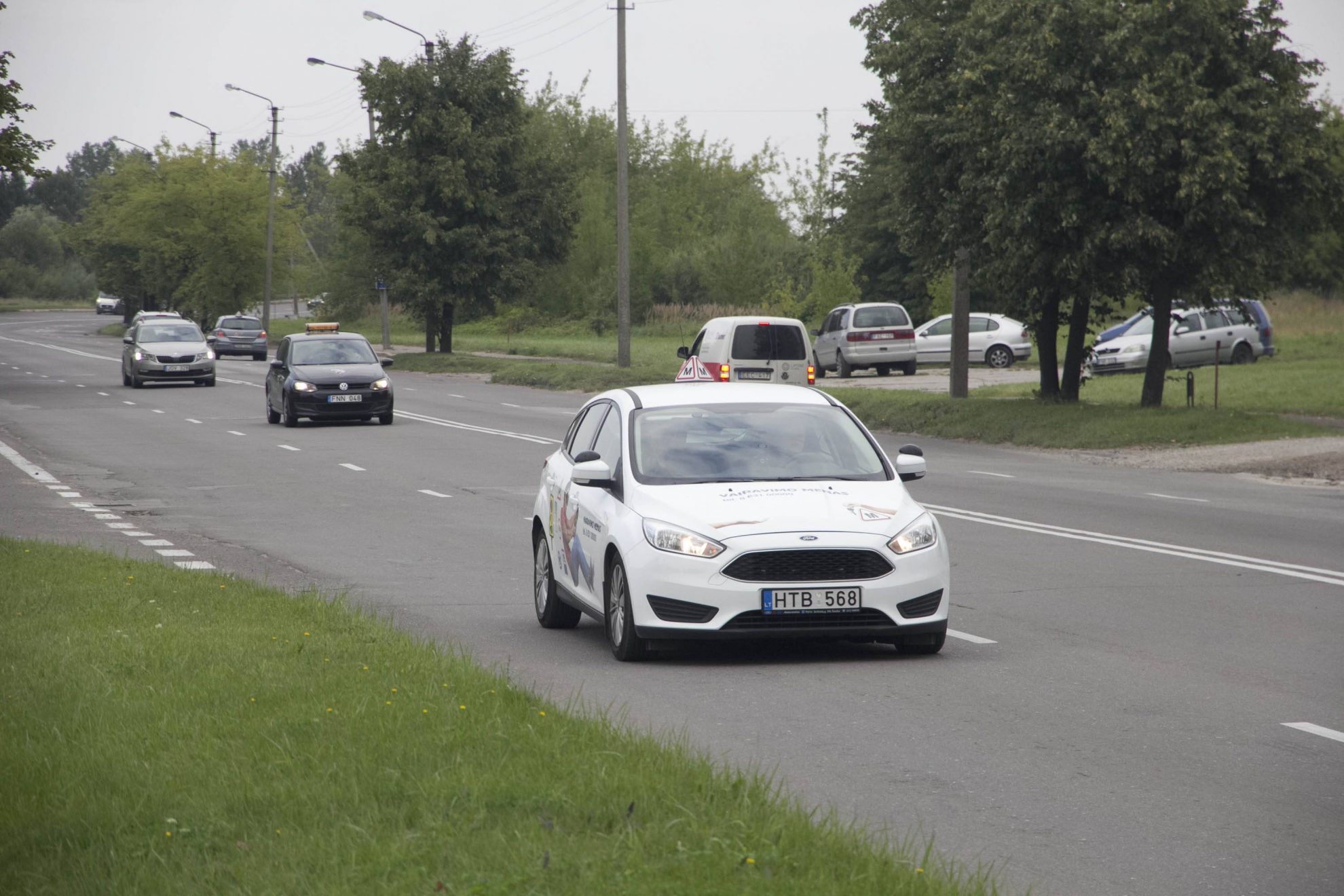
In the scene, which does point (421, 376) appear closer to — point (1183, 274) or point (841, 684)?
point (1183, 274)

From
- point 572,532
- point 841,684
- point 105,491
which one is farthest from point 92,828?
point 105,491

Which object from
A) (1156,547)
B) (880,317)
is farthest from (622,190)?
(1156,547)

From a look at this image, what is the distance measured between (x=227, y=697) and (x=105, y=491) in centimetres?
1351

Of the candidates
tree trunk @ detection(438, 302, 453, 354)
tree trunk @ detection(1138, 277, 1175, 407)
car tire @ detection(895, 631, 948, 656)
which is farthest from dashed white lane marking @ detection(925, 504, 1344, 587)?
tree trunk @ detection(438, 302, 453, 354)

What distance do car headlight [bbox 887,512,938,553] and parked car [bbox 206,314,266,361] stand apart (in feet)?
205

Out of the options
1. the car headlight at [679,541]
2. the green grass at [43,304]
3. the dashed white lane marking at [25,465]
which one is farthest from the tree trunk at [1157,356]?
the green grass at [43,304]

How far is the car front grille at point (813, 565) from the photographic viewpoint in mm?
8836

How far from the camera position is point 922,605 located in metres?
9.02

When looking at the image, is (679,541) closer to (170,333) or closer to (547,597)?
(547,597)

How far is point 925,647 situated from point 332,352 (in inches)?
931

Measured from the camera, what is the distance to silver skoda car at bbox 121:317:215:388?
143ft

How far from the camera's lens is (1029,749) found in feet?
22.9

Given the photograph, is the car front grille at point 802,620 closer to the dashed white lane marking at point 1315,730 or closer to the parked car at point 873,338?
the dashed white lane marking at point 1315,730

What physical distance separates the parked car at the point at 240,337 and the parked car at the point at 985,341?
30.5 metres
